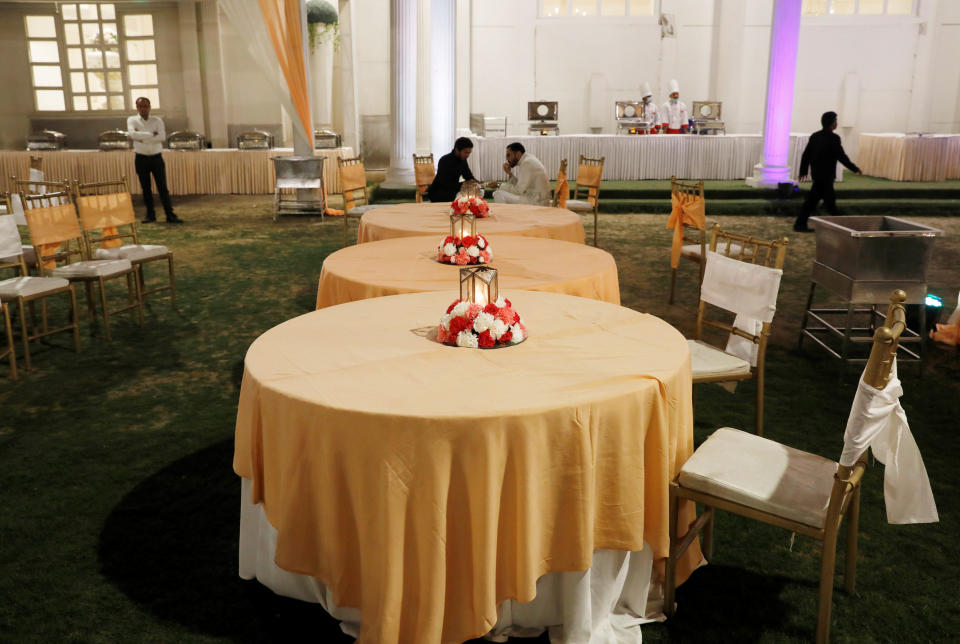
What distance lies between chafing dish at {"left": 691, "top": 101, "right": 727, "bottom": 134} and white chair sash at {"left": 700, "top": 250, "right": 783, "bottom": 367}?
8962mm

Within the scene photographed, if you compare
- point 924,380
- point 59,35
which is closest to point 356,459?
point 924,380

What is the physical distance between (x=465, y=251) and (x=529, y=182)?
11.5ft

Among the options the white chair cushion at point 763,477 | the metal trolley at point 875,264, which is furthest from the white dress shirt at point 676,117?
the white chair cushion at point 763,477

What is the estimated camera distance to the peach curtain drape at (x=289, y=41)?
7.20 m

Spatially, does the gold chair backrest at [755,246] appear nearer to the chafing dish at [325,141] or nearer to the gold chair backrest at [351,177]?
the gold chair backrest at [351,177]

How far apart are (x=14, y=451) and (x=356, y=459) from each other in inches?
93.3

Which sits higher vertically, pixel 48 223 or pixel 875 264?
pixel 48 223

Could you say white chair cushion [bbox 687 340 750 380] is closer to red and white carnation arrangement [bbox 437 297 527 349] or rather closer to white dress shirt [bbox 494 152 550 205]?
red and white carnation arrangement [bbox 437 297 527 349]

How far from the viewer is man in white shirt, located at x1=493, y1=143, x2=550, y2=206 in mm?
7168

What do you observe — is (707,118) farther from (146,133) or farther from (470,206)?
(470,206)

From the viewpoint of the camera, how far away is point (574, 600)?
2.21 metres

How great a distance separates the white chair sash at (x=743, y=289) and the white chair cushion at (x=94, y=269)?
12.2ft

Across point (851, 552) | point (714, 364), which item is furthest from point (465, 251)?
point (851, 552)

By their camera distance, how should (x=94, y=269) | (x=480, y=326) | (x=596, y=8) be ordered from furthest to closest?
(x=596, y=8), (x=94, y=269), (x=480, y=326)
